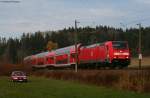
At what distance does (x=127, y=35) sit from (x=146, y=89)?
79.1 metres

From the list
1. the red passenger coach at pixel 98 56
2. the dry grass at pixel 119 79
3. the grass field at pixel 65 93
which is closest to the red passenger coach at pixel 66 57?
the red passenger coach at pixel 98 56

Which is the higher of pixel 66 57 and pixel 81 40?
pixel 81 40

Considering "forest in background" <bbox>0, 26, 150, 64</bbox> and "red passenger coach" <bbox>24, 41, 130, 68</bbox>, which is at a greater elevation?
"forest in background" <bbox>0, 26, 150, 64</bbox>

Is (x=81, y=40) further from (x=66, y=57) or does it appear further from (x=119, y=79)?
(x=119, y=79)

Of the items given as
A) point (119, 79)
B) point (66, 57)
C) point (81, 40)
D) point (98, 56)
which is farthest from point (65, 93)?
point (81, 40)

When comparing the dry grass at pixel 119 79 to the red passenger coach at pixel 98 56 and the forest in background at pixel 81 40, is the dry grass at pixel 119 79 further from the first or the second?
the forest in background at pixel 81 40

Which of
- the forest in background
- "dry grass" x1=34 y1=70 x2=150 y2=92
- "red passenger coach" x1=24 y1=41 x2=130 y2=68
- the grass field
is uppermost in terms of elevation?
the forest in background

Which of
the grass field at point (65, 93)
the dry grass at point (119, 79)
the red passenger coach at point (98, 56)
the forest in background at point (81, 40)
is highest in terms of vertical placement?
the forest in background at point (81, 40)

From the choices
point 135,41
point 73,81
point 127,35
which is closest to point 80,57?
point 73,81

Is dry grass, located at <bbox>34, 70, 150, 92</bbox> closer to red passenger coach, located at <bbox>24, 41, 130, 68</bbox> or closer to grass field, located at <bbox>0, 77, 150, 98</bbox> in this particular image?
A: grass field, located at <bbox>0, 77, 150, 98</bbox>

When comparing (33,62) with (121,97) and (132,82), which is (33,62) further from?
(121,97)

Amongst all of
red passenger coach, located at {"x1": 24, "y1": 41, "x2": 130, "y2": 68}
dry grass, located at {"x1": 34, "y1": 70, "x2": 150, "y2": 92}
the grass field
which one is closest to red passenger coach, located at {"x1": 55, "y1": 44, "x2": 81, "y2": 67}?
A: red passenger coach, located at {"x1": 24, "y1": 41, "x2": 130, "y2": 68}

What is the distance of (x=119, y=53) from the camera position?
55.4m

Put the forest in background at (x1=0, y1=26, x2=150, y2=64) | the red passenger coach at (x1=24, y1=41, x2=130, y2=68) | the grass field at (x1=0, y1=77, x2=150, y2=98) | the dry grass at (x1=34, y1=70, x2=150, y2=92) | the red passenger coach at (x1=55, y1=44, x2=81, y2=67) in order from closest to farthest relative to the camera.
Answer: the grass field at (x1=0, y1=77, x2=150, y2=98) → the dry grass at (x1=34, y1=70, x2=150, y2=92) → the red passenger coach at (x1=24, y1=41, x2=130, y2=68) → the red passenger coach at (x1=55, y1=44, x2=81, y2=67) → the forest in background at (x1=0, y1=26, x2=150, y2=64)
